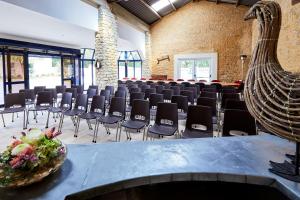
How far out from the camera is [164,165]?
1.35 m

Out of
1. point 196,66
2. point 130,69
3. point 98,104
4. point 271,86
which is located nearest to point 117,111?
point 98,104

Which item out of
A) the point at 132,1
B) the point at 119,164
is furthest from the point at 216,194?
the point at 132,1

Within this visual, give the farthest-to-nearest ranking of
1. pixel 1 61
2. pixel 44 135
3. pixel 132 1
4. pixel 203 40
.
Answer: pixel 203 40, pixel 132 1, pixel 1 61, pixel 44 135

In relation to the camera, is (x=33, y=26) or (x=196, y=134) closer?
(x=196, y=134)

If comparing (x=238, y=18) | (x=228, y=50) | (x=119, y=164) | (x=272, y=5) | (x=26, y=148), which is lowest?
(x=119, y=164)

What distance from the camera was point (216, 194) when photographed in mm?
1477

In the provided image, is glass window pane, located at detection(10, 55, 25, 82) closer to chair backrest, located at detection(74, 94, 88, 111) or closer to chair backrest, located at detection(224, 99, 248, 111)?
chair backrest, located at detection(74, 94, 88, 111)

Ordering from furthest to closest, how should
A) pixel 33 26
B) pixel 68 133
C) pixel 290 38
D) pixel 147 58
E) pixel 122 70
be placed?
pixel 122 70
pixel 147 58
pixel 33 26
pixel 290 38
pixel 68 133

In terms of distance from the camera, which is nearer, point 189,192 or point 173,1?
point 189,192

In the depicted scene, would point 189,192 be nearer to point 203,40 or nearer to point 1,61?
point 1,61

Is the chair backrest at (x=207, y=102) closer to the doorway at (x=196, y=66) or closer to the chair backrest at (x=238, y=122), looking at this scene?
the chair backrest at (x=238, y=122)

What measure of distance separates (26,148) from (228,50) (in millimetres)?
13555

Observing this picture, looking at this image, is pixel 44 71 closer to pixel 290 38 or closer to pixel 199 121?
pixel 199 121

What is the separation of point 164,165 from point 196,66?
1325 centimetres
